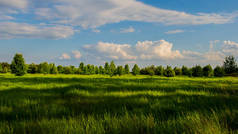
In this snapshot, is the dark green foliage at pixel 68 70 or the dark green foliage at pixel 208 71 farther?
the dark green foliage at pixel 68 70

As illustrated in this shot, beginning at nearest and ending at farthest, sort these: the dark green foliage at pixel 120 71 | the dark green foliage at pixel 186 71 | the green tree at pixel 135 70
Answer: the dark green foliage at pixel 186 71
the dark green foliage at pixel 120 71
the green tree at pixel 135 70

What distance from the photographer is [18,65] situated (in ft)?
184

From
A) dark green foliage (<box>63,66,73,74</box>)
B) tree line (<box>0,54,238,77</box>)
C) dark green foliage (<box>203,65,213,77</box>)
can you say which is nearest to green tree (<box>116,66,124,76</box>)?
tree line (<box>0,54,238,77</box>)

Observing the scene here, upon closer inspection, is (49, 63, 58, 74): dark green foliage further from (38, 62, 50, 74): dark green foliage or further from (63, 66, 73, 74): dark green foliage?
(63, 66, 73, 74): dark green foliage

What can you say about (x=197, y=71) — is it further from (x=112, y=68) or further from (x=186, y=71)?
(x=112, y=68)

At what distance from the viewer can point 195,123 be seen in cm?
225

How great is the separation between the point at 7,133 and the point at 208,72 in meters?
96.4

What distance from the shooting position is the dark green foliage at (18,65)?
2183 inches

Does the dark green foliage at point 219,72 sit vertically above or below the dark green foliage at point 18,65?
below

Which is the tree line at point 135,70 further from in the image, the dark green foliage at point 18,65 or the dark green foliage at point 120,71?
the dark green foliage at point 18,65

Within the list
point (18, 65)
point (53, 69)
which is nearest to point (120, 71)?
point (53, 69)

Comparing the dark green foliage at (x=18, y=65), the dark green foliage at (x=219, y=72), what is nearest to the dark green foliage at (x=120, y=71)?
the dark green foliage at (x=219, y=72)

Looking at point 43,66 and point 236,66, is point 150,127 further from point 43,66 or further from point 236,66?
point 236,66

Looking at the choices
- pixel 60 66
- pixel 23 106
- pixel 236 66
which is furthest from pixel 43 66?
pixel 236 66
